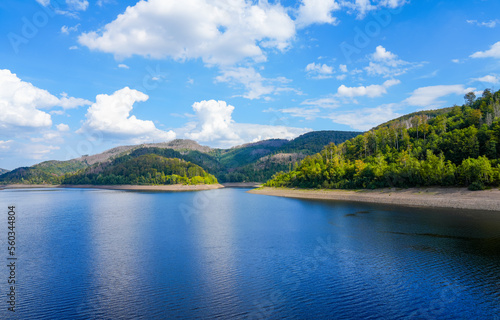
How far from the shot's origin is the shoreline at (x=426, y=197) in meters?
50.5

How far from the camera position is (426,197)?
59.7m

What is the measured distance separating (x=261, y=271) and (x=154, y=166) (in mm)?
186194

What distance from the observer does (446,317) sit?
14.2 m

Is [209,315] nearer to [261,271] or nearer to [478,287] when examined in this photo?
[261,271]

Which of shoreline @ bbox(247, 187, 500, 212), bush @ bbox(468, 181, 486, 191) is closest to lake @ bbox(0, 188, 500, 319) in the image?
shoreline @ bbox(247, 187, 500, 212)

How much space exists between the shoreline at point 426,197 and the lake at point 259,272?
570 inches

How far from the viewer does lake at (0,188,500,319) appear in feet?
49.6

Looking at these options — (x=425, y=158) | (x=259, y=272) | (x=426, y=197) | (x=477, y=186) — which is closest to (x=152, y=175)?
(x=425, y=158)

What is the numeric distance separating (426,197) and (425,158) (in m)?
25.8

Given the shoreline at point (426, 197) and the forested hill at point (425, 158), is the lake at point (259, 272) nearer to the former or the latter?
the shoreline at point (426, 197)

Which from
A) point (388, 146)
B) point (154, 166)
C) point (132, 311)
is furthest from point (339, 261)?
point (154, 166)

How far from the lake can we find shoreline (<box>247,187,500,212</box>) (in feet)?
47.5

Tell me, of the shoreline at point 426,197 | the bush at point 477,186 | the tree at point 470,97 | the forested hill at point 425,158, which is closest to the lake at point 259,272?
the shoreline at point 426,197

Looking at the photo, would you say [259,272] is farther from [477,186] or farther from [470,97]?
[470,97]
